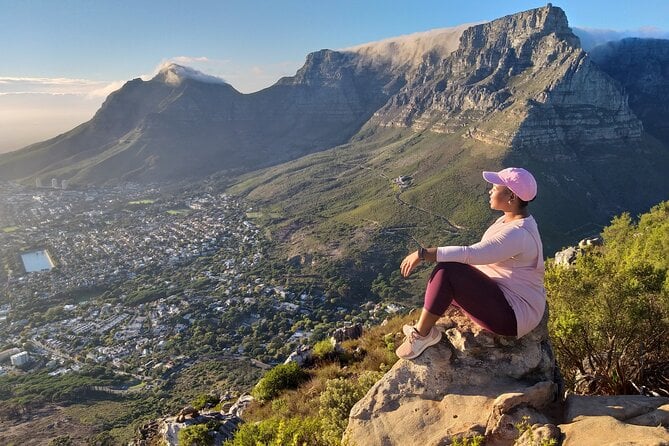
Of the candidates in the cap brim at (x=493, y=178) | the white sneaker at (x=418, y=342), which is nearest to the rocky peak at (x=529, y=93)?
the cap brim at (x=493, y=178)

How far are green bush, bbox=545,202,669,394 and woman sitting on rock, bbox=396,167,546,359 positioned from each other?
2.85 m

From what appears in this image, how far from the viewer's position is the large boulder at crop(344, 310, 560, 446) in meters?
5.62

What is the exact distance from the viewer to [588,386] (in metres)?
7.76

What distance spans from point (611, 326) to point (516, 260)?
3897mm

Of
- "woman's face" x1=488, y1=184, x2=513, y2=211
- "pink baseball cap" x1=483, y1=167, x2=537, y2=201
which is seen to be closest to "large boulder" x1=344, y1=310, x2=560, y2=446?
"woman's face" x1=488, y1=184, x2=513, y2=211

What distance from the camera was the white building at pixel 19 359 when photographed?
5784cm

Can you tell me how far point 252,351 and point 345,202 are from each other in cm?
6453

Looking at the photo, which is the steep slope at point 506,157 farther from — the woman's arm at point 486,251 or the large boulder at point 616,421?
the woman's arm at point 486,251

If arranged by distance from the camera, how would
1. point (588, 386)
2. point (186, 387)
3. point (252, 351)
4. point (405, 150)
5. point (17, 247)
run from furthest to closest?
point (405, 150) → point (17, 247) → point (252, 351) → point (186, 387) → point (588, 386)

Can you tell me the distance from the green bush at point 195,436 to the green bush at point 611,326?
914 cm

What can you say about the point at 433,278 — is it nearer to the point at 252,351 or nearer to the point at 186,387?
the point at 186,387

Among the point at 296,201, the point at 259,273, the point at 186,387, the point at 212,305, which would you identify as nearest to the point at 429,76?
the point at 296,201

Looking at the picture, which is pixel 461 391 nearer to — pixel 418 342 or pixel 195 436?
pixel 418 342

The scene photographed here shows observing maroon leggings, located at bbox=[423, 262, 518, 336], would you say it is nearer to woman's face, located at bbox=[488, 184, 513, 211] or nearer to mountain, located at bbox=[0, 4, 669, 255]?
woman's face, located at bbox=[488, 184, 513, 211]
